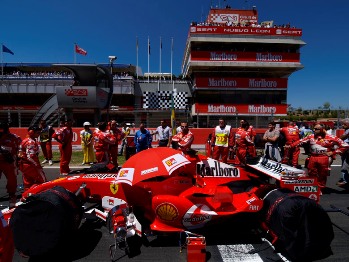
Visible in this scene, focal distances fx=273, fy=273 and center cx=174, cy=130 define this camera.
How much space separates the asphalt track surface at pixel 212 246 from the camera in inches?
135

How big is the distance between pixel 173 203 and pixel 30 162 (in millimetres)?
3445

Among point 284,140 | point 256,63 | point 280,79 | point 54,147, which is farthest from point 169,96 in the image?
point 284,140

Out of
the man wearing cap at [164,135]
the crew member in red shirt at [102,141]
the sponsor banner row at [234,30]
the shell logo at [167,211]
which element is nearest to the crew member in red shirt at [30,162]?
the crew member in red shirt at [102,141]

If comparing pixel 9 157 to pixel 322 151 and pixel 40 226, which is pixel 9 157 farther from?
pixel 322 151

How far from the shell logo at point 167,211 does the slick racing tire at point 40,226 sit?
1.16m

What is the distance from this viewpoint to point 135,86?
34.6 m

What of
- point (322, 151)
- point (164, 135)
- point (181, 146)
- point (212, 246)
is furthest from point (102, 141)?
point (322, 151)

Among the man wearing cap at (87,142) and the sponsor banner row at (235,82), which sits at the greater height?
the sponsor banner row at (235,82)

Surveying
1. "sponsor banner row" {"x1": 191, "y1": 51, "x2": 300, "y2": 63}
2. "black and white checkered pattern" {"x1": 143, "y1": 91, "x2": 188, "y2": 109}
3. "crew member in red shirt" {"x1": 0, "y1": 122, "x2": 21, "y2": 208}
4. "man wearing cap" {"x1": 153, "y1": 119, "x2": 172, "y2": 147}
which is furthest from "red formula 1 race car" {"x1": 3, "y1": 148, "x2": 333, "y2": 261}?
"black and white checkered pattern" {"x1": 143, "y1": 91, "x2": 188, "y2": 109}

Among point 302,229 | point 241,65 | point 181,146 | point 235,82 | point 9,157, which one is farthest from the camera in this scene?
point 235,82

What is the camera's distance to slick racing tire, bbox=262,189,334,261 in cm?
316

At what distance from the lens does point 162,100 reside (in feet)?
111

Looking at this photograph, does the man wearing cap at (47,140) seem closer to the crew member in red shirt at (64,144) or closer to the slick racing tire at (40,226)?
the crew member in red shirt at (64,144)

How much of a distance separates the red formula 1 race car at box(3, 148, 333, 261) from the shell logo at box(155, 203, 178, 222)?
1 cm
